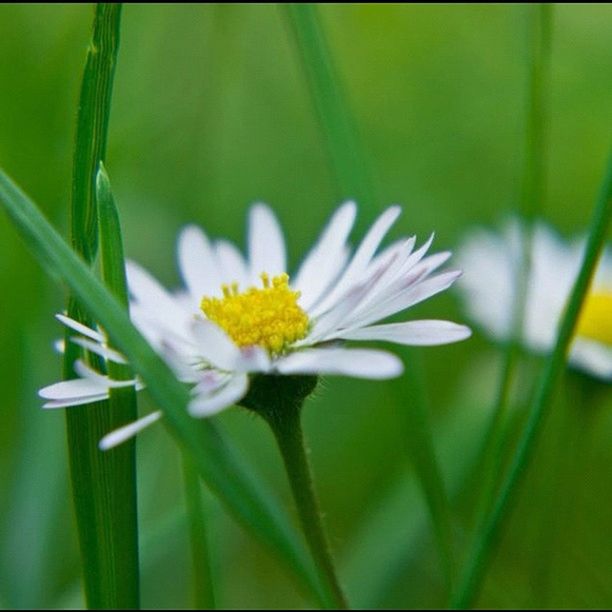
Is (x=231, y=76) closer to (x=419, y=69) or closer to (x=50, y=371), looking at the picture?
(x=419, y=69)

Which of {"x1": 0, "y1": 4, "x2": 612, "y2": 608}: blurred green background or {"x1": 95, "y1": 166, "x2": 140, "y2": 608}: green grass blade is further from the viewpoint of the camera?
{"x1": 0, "y1": 4, "x2": 612, "y2": 608}: blurred green background

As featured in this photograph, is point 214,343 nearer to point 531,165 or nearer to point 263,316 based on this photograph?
point 263,316

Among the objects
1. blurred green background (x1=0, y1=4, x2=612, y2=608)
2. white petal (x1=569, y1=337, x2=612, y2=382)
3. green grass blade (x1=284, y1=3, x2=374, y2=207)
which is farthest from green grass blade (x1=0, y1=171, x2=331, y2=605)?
white petal (x1=569, y1=337, x2=612, y2=382)

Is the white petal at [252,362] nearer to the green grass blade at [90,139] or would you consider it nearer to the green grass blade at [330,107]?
the green grass blade at [90,139]

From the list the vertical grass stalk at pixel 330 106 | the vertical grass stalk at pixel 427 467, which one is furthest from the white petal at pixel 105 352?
the vertical grass stalk at pixel 330 106

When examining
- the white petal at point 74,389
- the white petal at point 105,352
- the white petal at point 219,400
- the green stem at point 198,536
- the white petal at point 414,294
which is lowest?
the green stem at point 198,536

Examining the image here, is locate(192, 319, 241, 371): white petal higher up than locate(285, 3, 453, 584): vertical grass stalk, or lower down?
lower down

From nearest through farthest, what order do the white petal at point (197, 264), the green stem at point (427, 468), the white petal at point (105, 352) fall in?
1. the white petal at point (105, 352)
2. the green stem at point (427, 468)
3. the white petal at point (197, 264)

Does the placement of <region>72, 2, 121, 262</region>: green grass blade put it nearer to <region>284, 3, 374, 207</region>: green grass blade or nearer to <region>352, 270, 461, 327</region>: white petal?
<region>352, 270, 461, 327</region>: white petal
